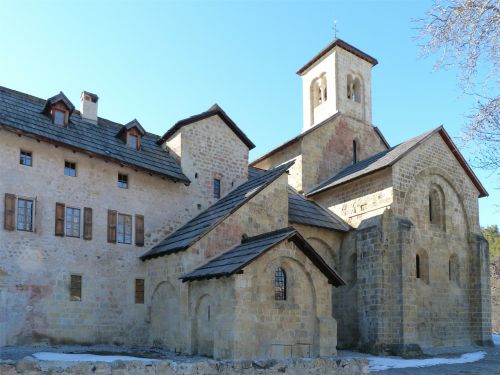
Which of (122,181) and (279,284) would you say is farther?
(122,181)

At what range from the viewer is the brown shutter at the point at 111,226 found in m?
21.8

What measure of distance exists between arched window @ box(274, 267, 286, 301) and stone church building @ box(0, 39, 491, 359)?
0.06 m

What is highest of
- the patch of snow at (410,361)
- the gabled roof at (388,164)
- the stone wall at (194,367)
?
the gabled roof at (388,164)

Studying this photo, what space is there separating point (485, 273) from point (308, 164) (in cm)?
1080

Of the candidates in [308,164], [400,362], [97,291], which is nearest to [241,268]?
[97,291]

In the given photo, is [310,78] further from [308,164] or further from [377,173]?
[377,173]

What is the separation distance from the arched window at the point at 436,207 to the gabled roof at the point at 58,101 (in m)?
17.5

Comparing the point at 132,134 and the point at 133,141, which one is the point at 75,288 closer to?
the point at 133,141

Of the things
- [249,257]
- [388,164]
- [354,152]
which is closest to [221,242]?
[249,257]

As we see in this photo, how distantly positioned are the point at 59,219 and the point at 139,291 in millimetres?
4347

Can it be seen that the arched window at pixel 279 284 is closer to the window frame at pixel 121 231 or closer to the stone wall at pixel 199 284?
the stone wall at pixel 199 284

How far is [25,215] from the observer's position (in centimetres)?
1966

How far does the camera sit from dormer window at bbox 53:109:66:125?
70.8 feet

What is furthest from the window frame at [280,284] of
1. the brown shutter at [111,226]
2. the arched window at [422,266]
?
the arched window at [422,266]
